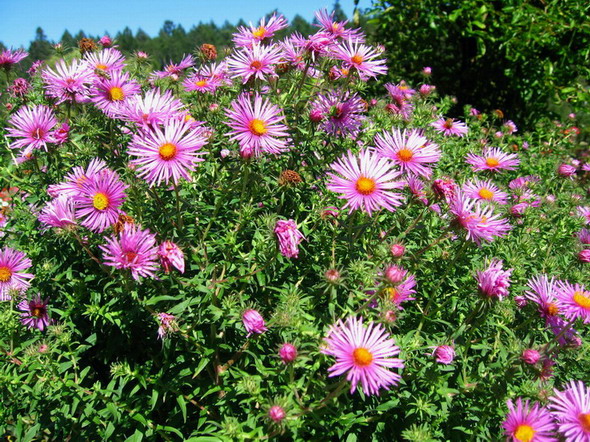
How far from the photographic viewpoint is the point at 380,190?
2246 mm

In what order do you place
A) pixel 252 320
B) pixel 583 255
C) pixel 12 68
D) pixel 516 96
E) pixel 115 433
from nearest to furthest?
1. pixel 252 320
2. pixel 115 433
3. pixel 583 255
4. pixel 12 68
5. pixel 516 96

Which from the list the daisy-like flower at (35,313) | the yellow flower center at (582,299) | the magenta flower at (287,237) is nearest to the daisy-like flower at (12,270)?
the daisy-like flower at (35,313)

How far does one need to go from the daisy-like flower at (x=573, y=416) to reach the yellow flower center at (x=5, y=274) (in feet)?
9.12

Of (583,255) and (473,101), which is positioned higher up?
(473,101)

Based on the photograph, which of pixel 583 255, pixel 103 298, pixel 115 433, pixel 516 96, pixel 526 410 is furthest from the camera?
pixel 516 96

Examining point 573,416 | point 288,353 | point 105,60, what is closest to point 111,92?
point 105,60

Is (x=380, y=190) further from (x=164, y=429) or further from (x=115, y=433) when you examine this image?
(x=115, y=433)

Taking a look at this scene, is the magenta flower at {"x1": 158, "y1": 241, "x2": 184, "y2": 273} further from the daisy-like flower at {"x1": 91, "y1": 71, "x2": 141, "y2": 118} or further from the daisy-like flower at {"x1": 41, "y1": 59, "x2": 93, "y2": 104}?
the daisy-like flower at {"x1": 41, "y1": 59, "x2": 93, "y2": 104}

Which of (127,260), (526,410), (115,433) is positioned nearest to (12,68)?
(127,260)

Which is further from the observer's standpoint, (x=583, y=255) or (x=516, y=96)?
(x=516, y=96)

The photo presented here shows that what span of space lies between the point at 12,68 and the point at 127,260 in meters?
2.49

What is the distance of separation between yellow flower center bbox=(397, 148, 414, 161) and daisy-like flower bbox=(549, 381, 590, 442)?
131cm

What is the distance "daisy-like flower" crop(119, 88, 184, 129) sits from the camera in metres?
2.24

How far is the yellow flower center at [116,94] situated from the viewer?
2.59 m
